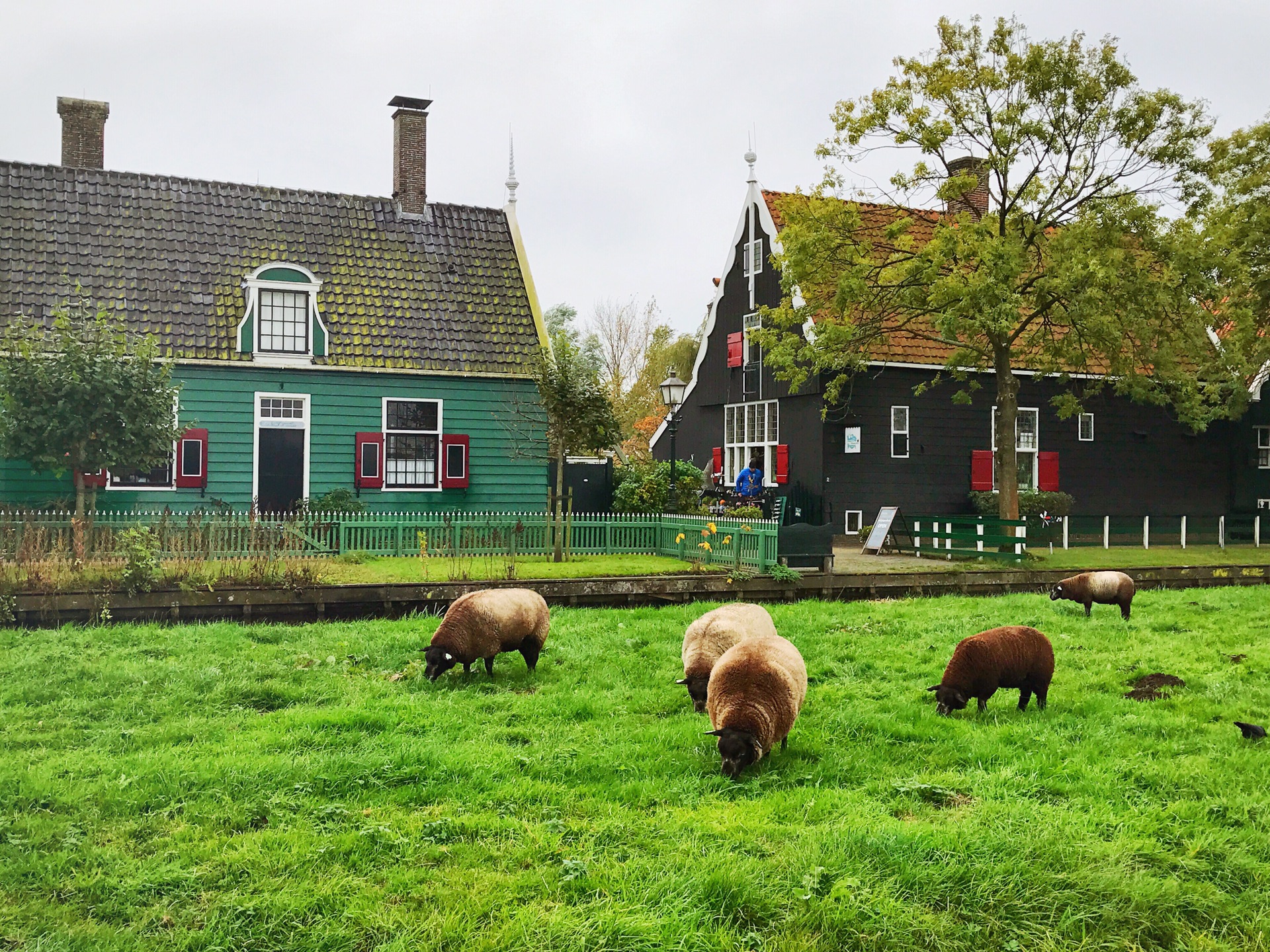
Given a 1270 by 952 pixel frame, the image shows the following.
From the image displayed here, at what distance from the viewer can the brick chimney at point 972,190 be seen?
71.6 ft

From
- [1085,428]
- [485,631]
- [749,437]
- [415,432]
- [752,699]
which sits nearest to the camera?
[752,699]

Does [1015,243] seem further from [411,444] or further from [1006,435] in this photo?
[411,444]

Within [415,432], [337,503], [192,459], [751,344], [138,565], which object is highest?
[751,344]

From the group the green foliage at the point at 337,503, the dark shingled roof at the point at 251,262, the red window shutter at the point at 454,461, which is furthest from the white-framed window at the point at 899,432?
the green foliage at the point at 337,503

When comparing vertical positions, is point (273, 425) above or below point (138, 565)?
above

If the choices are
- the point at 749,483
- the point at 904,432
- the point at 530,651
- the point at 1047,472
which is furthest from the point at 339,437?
the point at 1047,472

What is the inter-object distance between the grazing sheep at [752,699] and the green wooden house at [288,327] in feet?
47.7

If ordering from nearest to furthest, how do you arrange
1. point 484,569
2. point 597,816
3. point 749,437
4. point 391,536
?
point 597,816, point 484,569, point 391,536, point 749,437

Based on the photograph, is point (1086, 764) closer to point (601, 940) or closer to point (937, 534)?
point (601, 940)

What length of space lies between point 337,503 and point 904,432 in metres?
13.5

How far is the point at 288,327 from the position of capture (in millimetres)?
20688

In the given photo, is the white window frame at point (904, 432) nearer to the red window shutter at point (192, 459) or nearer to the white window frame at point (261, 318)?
the white window frame at point (261, 318)

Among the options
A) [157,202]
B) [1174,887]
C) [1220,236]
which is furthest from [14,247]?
[1220,236]

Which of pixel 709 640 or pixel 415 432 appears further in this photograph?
pixel 415 432
